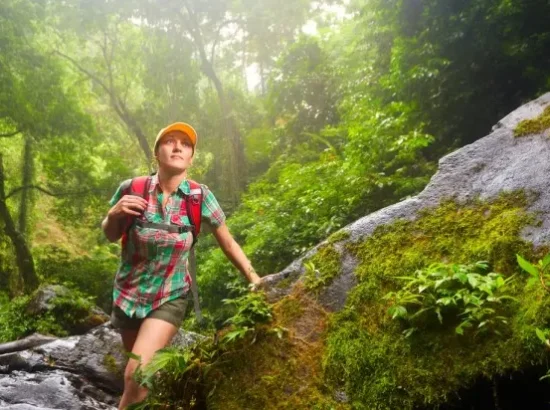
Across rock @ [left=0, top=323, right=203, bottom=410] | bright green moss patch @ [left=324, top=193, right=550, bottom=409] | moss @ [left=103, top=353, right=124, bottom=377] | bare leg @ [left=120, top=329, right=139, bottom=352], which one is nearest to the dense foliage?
bright green moss patch @ [left=324, top=193, right=550, bottom=409]

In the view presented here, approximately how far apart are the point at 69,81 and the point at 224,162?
6.15 m

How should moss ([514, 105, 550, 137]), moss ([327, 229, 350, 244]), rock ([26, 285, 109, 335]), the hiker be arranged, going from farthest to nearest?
rock ([26, 285, 109, 335])
moss ([514, 105, 550, 137])
moss ([327, 229, 350, 244])
the hiker

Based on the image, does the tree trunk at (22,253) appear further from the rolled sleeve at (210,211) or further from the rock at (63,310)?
the rolled sleeve at (210,211)

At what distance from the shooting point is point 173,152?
107 inches

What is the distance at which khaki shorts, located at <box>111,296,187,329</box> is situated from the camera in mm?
2457

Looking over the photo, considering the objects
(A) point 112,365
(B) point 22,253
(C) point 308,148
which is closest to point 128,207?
(A) point 112,365

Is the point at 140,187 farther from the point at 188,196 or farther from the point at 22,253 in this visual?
the point at 22,253

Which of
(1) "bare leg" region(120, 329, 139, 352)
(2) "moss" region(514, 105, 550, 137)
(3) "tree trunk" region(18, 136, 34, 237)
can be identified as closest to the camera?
(1) "bare leg" region(120, 329, 139, 352)

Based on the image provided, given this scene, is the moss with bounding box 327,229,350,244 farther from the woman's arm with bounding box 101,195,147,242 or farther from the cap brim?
the woman's arm with bounding box 101,195,147,242

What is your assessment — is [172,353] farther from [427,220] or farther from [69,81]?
[69,81]

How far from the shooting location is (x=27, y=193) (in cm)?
1583

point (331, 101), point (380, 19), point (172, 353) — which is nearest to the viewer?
point (172, 353)

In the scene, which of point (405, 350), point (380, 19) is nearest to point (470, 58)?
point (380, 19)

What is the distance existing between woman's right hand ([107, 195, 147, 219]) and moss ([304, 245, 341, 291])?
111cm
